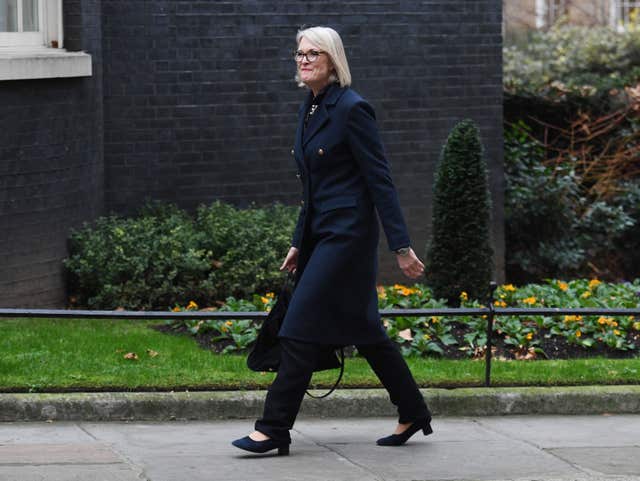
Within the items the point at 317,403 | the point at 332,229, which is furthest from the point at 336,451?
the point at 332,229

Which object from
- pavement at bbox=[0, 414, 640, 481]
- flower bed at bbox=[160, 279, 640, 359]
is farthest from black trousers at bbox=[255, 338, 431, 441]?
flower bed at bbox=[160, 279, 640, 359]

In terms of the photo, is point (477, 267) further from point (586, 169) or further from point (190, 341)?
point (586, 169)

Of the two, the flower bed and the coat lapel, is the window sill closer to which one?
the flower bed

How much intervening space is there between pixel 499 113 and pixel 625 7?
44.4 ft

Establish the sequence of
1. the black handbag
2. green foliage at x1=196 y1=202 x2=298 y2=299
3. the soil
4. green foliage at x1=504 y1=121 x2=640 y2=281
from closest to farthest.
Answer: the black handbag
the soil
green foliage at x1=196 y1=202 x2=298 y2=299
green foliage at x1=504 y1=121 x2=640 y2=281

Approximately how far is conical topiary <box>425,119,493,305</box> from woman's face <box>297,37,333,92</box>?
404cm

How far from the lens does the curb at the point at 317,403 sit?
6.87 m

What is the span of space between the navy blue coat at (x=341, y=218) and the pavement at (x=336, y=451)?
590 millimetres

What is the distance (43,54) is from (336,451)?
4.90 m

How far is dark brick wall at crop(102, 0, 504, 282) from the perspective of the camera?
11156 mm

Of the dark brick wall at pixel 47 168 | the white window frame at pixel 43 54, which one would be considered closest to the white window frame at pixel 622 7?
the dark brick wall at pixel 47 168

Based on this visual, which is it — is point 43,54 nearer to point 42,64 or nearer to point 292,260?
point 42,64

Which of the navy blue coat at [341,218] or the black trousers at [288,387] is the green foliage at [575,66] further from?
the black trousers at [288,387]

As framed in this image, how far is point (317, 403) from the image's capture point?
709 centimetres
